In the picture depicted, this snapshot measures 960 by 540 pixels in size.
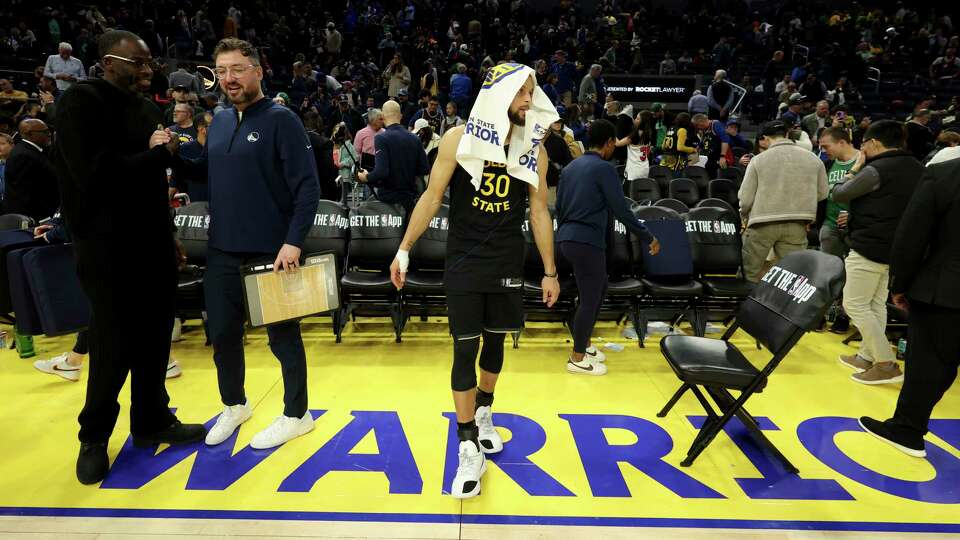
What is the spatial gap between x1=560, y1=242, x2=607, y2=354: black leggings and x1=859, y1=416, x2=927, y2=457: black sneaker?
175cm

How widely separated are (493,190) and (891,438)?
2709 mm

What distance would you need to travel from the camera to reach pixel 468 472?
271 cm

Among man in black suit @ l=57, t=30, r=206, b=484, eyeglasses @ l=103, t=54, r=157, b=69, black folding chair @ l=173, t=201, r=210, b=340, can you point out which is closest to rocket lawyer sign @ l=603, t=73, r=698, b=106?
black folding chair @ l=173, t=201, r=210, b=340

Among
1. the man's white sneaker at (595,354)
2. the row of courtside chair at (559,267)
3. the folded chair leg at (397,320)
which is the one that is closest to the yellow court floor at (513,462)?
the man's white sneaker at (595,354)

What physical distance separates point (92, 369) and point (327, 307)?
114 centimetres

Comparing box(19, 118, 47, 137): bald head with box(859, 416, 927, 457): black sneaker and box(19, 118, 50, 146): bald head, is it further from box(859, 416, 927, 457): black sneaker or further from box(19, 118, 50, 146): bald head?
box(859, 416, 927, 457): black sneaker

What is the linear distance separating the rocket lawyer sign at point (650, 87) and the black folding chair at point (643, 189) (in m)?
8.05

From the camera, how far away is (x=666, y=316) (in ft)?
17.2

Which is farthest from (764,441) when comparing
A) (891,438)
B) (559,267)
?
(559,267)

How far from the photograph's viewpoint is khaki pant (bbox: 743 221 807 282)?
4.94 m

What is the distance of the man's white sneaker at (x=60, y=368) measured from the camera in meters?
3.97

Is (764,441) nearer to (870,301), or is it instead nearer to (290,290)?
(870,301)

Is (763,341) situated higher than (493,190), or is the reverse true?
(493,190)

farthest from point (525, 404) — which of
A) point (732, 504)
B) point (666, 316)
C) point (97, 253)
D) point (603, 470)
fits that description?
point (97, 253)
